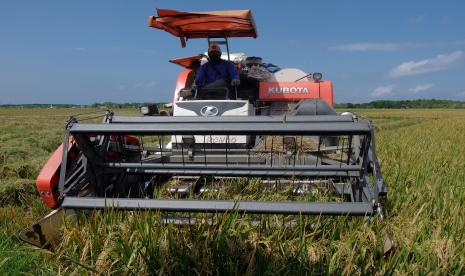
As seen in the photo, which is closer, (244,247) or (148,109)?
(244,247)

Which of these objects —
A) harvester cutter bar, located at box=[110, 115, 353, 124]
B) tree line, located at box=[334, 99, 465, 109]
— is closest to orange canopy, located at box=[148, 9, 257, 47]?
harvester cutter bar, located at box=[110, 115, 353, 124]

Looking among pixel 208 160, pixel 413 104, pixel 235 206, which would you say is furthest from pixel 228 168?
pixel 413 104

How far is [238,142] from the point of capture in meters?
4.86

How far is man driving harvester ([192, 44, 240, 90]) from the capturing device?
5.98 meters

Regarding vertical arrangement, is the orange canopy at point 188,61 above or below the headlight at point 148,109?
above

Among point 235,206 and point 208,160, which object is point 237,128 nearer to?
point 235,206

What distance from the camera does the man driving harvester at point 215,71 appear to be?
598 cm

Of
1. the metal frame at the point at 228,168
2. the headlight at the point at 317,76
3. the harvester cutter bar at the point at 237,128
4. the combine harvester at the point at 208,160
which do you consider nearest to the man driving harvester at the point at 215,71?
the combine harvester at the point at 208,160

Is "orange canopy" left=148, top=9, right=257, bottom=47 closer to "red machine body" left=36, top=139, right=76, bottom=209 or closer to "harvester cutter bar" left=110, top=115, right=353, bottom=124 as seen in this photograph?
"harvester cutter bar" left=110, top=115, right=353, bottom=124

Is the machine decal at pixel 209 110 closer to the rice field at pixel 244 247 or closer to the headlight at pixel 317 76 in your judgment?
the rice field at pixel 244 247

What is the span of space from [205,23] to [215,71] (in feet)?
2.30

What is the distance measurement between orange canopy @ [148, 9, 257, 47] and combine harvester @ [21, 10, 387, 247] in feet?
0.05

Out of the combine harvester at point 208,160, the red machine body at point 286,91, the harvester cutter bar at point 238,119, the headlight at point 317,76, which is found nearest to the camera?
the combine harvester at point 208,160

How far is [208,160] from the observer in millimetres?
4207
